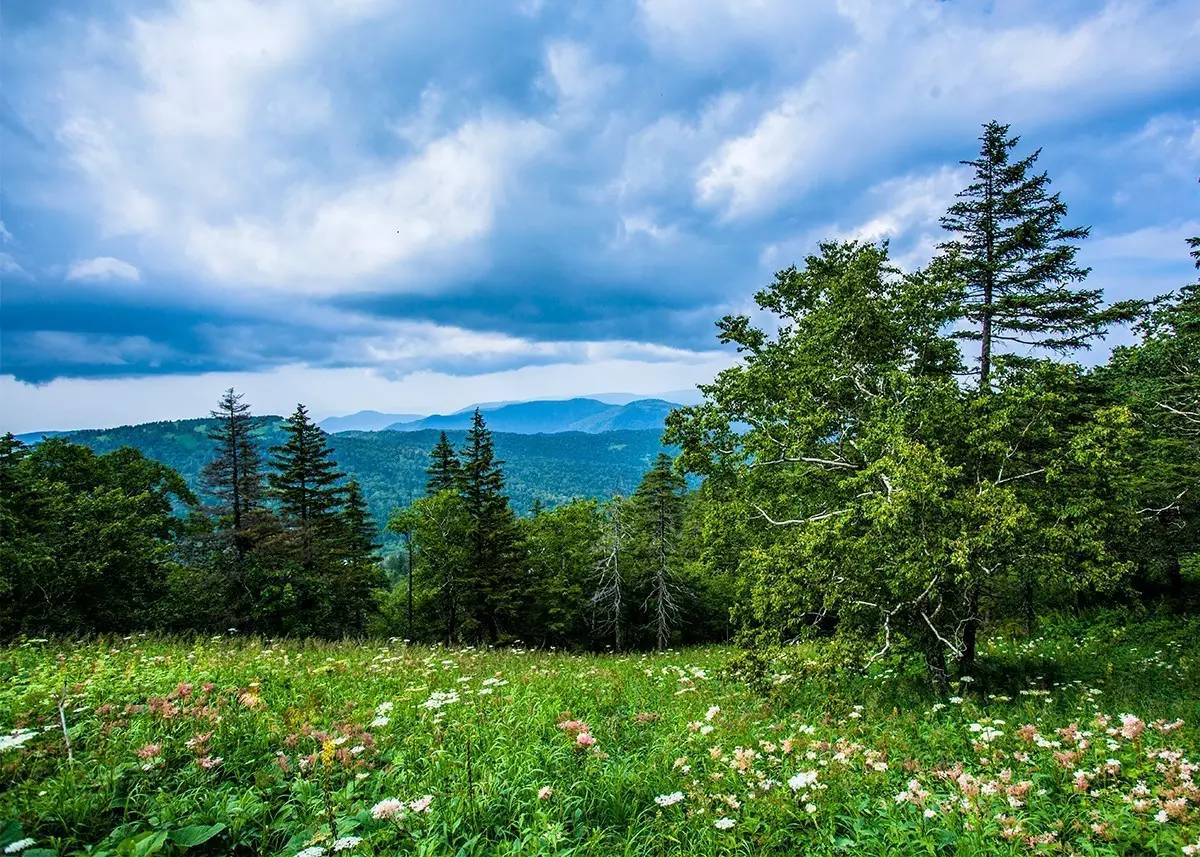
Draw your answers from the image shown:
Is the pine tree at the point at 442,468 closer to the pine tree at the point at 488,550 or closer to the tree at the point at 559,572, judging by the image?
the pine tree at the point at 488,550

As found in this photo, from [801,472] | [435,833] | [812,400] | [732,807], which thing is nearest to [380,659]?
[435,833]

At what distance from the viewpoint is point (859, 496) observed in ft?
33.5

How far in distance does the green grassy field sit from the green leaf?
13 millimetres

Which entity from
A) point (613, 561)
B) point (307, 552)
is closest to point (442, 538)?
point (307, 552)

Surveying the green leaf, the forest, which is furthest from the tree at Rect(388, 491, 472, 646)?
the green leaf

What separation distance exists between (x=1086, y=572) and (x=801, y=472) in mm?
4707

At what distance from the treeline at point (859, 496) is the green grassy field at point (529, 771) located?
7.56 feet

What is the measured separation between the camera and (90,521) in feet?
73.8

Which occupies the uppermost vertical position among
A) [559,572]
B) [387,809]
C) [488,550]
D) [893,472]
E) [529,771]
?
[893,472]

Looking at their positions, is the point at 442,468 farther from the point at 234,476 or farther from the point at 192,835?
the point at 192,835

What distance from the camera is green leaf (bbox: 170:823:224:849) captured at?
3.75 m

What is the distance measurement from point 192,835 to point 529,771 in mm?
2439

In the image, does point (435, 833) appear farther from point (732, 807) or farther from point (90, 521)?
point (90, 521)

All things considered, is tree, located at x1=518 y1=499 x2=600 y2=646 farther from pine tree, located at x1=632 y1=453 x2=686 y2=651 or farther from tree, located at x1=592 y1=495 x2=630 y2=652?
pine tree, located at x1=632 y1=453 x2=686 y2=651
